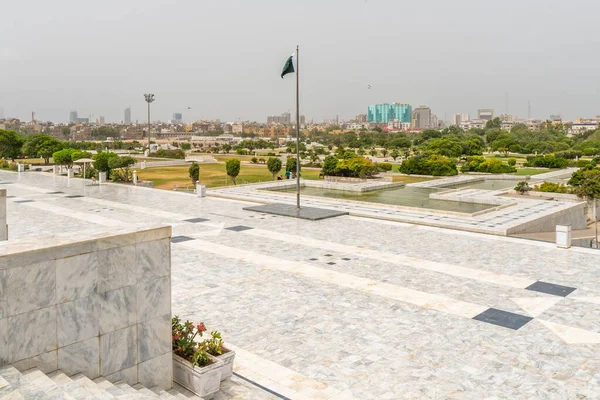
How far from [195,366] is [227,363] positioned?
1.50 ft

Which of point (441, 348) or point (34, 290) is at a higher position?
point (34, 290)

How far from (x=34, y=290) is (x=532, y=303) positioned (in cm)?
841

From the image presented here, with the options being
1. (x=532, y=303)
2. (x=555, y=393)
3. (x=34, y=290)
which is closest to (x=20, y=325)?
(x=34, y=290)

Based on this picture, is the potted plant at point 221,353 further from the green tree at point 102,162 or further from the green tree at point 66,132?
the green tree at point 66,132

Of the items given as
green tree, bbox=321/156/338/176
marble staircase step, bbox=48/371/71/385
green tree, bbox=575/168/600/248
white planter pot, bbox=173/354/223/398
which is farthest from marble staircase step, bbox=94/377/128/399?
green tree, bbox=321/156/338/176

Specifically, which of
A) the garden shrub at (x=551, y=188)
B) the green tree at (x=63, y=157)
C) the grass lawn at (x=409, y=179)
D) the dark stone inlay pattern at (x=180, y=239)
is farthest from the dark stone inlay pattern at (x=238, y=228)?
the green tree at (x=63, y=157)

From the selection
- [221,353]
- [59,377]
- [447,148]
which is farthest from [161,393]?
[447,148]

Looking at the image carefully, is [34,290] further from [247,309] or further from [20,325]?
[247,309]

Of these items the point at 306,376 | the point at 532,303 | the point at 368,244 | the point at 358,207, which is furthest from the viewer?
the point at 358,207

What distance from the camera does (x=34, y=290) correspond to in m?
5.03

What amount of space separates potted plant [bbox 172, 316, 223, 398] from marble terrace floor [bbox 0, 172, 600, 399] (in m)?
0.61

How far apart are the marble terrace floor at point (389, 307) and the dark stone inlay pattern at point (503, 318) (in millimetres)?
34

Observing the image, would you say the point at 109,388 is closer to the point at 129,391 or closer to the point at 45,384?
the point at 129,391

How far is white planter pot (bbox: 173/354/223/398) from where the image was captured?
19.6 ft
